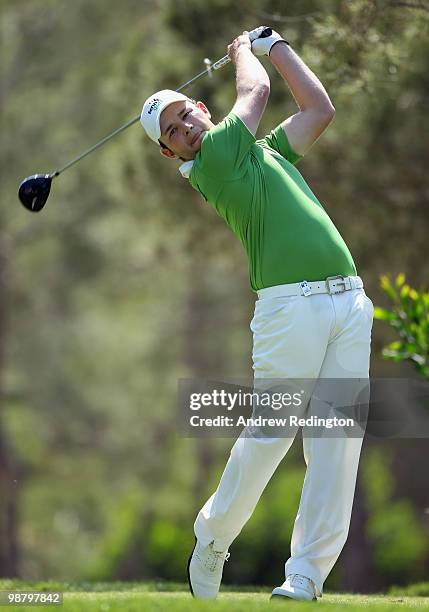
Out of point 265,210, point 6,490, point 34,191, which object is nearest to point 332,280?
point 265,210

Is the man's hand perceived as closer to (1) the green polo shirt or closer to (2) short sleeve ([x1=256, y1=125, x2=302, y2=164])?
(2) short sleeve ([x1=256, y1=125, x2=302, y2=164])

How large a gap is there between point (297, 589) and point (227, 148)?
1618 mm

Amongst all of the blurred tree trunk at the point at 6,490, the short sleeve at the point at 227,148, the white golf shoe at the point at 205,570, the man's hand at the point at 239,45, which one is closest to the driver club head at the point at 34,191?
the man's hand at the point at 239,45

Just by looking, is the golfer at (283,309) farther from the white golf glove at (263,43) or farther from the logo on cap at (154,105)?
the white golf glove at (263,43)

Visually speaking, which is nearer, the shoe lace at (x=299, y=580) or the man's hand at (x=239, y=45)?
the shoe lace at (x=299, y=580)

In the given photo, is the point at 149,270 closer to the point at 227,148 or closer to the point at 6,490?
the point at 6,490

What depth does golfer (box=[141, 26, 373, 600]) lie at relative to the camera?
4.31 m

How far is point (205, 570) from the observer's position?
14.9 feet

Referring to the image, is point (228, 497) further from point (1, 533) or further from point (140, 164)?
point (1, 533)

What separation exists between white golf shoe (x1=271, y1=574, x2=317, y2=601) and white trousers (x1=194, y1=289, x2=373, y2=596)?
26 mm

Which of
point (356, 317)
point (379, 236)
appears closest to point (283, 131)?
point (356, 317)

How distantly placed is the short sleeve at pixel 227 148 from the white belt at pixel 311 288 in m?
0.44

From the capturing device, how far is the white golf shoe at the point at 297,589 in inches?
168

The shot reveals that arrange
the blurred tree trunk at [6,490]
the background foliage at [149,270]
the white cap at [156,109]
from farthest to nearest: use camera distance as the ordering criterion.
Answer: the blurred tree trunk at [6,490] → the background foliage at [149,270] → the white cap at [156,109]
